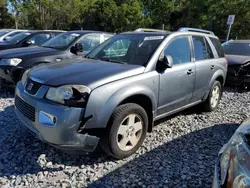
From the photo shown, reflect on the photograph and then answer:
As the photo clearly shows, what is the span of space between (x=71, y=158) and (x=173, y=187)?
4.44 feet

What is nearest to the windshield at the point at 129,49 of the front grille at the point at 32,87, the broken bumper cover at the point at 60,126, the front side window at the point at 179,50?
the front side window at the point at 179,50

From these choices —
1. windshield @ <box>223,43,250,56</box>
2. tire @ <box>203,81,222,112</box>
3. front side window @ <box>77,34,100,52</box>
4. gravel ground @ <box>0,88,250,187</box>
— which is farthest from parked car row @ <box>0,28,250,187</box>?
windshield @ <box>223,43,250,56</box>

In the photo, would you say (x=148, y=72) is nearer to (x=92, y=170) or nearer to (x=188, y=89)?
(x=188, y=89)

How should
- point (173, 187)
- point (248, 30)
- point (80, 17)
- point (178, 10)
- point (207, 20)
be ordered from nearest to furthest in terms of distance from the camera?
point (173, 187) < point (248, 30) < point (207, 20) < point (178, 10) < point (80, 17)

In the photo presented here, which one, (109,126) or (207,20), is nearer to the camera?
(109,126)

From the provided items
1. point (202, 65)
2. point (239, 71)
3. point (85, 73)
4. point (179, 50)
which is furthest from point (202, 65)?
point (239, 71)

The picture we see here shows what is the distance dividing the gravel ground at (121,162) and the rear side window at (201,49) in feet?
4.40

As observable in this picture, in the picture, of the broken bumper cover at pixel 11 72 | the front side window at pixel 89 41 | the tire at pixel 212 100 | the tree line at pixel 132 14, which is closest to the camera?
the tire at pixel 212 100

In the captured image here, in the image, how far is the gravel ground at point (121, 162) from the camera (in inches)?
107

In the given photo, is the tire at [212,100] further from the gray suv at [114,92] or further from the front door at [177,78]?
the front door at [177,78]

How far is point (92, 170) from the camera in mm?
2896

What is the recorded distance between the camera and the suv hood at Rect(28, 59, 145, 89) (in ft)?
9.18

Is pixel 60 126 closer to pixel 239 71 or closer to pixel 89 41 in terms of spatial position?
pixel 89 41

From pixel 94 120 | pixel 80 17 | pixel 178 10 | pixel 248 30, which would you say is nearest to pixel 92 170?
pixel 94 120
